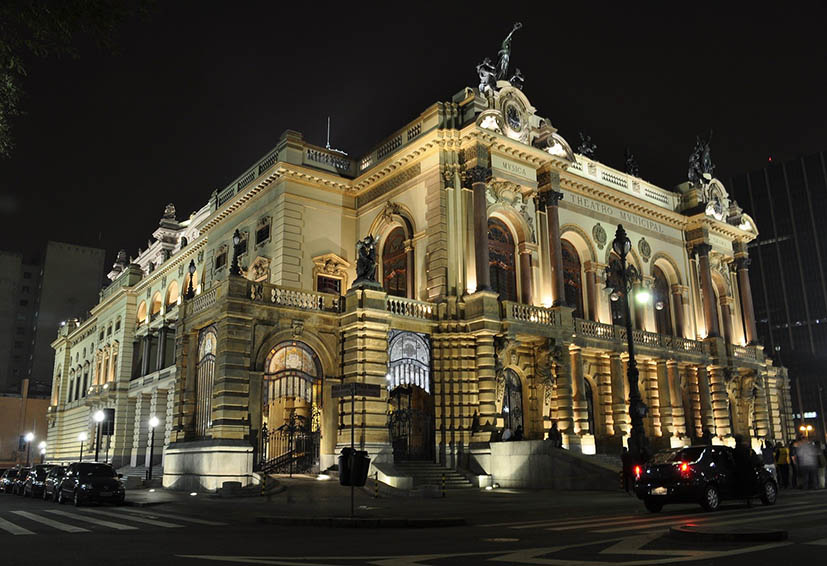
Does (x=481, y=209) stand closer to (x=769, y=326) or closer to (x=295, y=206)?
(x=295, y=206)

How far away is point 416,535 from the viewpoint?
12328 mm

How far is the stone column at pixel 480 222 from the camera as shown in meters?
31.4

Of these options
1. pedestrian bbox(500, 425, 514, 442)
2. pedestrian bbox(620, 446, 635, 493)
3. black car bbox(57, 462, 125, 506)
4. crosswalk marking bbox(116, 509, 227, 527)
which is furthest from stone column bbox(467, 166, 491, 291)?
crosswalk marking bbox(116, 509, 227, 527)

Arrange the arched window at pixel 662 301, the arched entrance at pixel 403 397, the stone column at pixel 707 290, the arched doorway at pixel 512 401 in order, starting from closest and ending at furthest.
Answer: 1. the arched entrance at pixel 403 397
2. the arched doorway at pixel 512 401
3. the arched window at pixel 662 301
4. the stone column at pixel 707 290

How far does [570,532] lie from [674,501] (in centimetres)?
522

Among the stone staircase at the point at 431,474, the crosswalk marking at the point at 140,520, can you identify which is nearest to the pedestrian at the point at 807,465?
the stone staircase at the point at 431,474

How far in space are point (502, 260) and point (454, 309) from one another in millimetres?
5053

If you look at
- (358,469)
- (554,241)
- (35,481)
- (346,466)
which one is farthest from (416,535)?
(554,241)

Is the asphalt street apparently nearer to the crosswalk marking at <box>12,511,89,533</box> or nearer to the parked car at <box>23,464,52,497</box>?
the crosswalk marking at <box>12,511,89,533</box>

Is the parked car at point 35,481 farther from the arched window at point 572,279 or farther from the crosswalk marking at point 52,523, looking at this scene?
the arched window at point 572,279

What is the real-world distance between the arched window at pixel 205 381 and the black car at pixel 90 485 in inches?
196

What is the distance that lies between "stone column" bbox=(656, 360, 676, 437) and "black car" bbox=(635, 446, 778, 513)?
22.2m

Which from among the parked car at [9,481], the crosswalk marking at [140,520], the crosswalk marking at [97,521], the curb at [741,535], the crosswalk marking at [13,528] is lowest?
the crosswalk marking at [140,520]

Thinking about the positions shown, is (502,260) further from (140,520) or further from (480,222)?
(140,520)
